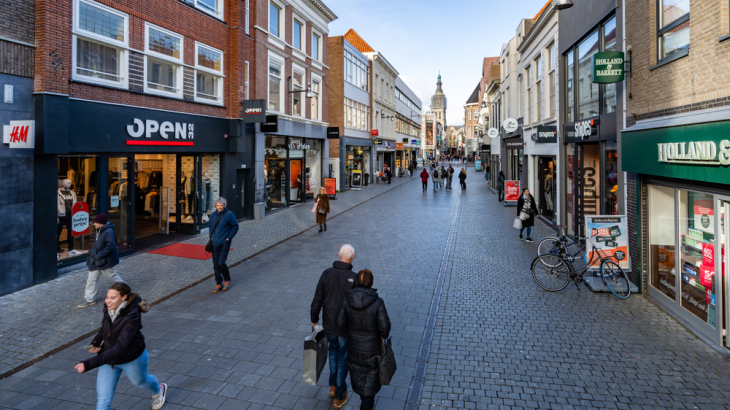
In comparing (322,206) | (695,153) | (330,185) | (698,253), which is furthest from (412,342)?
(330,185)

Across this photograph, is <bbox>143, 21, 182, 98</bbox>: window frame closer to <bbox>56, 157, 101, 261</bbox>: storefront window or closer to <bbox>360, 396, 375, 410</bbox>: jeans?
<bbox>56, 157, 101, 261</bbox>: storefront window

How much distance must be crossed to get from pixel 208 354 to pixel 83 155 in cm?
709

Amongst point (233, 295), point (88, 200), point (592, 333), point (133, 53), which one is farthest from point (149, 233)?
point (592, 333)

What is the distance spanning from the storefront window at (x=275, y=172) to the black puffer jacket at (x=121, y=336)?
1593 centimetres

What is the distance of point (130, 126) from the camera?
11219 mm

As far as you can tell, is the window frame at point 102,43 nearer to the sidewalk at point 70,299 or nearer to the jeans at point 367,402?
the sidewalk at point 70,299

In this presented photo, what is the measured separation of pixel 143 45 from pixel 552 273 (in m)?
11.8

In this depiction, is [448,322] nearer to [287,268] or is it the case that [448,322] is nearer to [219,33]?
[287,268]

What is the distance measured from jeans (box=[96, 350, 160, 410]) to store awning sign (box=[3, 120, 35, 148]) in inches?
252

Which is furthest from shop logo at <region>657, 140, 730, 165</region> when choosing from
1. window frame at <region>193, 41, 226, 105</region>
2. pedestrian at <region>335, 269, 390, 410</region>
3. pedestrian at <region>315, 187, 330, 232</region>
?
window frame at <region>193, 41, 226, 105</region>

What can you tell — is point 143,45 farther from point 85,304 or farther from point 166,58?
point 85,304

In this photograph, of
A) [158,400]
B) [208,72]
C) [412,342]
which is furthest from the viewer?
[208,72]

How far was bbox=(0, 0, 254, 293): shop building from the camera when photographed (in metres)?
8.75

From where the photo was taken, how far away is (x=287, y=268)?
1023cm
